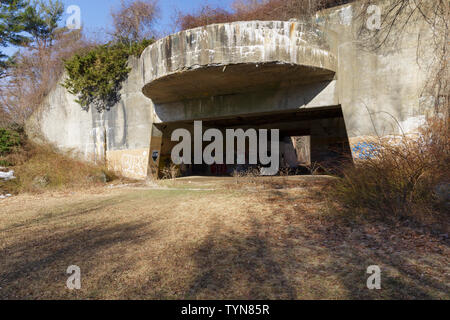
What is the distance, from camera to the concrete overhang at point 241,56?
21.4ft

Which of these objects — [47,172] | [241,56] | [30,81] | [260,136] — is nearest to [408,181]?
[241,56]

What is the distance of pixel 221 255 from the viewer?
298cm

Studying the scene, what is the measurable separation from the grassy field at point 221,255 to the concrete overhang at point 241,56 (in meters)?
3.65

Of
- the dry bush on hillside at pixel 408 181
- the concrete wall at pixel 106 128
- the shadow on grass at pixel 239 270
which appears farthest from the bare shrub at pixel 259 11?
the shadow on grass at pixel 239 270

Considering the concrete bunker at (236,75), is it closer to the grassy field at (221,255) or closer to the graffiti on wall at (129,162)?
the graffiti on wall at (129,162)

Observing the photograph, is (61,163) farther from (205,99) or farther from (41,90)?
(205,99)

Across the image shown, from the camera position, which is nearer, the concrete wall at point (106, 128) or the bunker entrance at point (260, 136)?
the concrete wall at point (106, 128)

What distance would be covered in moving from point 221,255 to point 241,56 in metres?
5.10

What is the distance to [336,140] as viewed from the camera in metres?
12.8

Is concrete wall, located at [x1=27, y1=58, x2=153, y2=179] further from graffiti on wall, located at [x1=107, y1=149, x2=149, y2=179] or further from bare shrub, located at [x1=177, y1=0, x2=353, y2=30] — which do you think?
bare shrub, located at [x1=177, y1=0, x2=353, y2=30]

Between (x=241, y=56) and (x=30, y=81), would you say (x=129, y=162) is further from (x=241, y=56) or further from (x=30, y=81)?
(x=30, y=81)

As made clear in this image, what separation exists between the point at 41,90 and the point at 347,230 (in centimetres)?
1626

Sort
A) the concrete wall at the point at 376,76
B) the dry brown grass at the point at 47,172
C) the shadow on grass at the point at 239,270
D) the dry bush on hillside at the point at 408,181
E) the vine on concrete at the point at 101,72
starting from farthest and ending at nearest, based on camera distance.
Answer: the vine on concrete at the point at 101,72
the dry brown grass at the point at 47,172
the concrete wall at the point at 376,76
the dry bush on hillside at the point at 408,181
the shadow on grass at the point at 239,270

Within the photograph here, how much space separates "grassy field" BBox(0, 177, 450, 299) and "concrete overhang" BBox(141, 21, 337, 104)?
3650 mm
